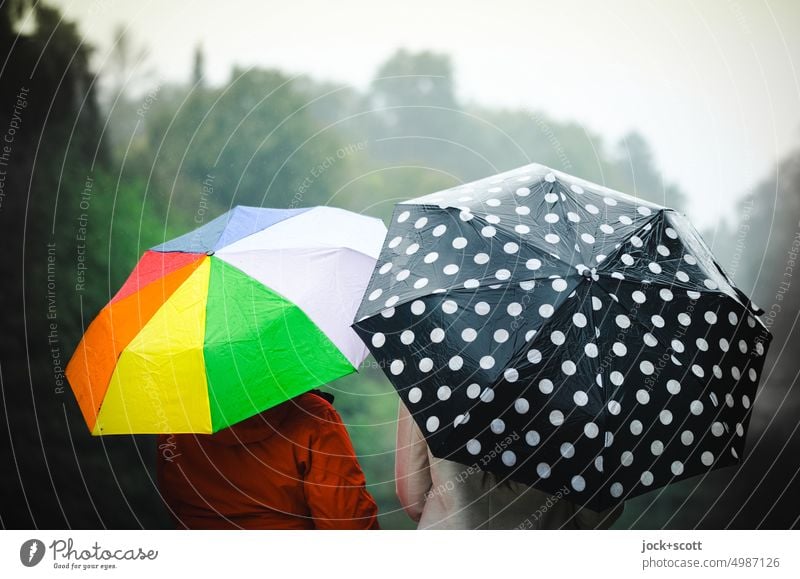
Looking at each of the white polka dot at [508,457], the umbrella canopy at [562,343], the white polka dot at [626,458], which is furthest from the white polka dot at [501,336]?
the white polka dot at [626,458]

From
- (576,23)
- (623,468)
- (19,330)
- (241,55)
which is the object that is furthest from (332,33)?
(623,468)

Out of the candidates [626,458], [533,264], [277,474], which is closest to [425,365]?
[533,264]

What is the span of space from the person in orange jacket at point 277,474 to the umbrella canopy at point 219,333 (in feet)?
0.61

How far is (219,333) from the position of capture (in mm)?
1921

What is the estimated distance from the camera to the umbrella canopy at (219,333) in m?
1.88

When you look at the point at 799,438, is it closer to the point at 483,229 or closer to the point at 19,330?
the point at 483,229

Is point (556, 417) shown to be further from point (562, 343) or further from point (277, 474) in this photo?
point (277, 474)

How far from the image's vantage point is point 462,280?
1.73m

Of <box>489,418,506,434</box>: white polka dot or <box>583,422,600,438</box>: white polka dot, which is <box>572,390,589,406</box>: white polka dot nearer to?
<box>583,422,600,438</box>: white polka dot

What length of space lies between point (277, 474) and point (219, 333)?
41cm

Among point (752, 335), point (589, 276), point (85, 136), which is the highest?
point (85, 136)

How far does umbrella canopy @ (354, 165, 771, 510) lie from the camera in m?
1.63

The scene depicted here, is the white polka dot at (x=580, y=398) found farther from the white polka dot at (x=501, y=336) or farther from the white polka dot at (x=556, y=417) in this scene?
the white polka dot at (x=501, y=336)

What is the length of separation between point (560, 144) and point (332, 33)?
183 cm
